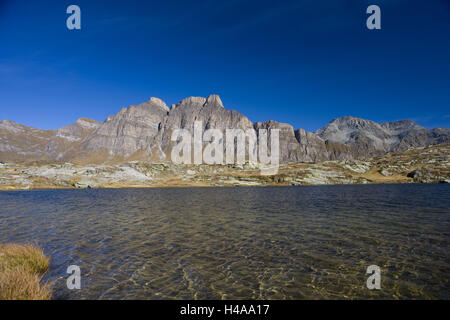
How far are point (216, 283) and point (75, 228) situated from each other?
21.9 metres

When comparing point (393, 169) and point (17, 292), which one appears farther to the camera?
point (393, 169)

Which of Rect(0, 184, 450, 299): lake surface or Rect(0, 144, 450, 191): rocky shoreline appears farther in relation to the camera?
Rect(0, 144, 450, 191): rocky shoreline

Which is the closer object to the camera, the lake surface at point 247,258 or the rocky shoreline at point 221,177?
the lake surface at point 247,258

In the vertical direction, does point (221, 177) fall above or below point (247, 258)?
below

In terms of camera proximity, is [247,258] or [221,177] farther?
[221,177]

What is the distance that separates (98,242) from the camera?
20938 millimetres

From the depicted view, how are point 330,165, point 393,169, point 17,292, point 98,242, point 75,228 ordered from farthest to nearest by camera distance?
point 330,165
point 393,169
point 75,228
point 98,242
point 17,292
